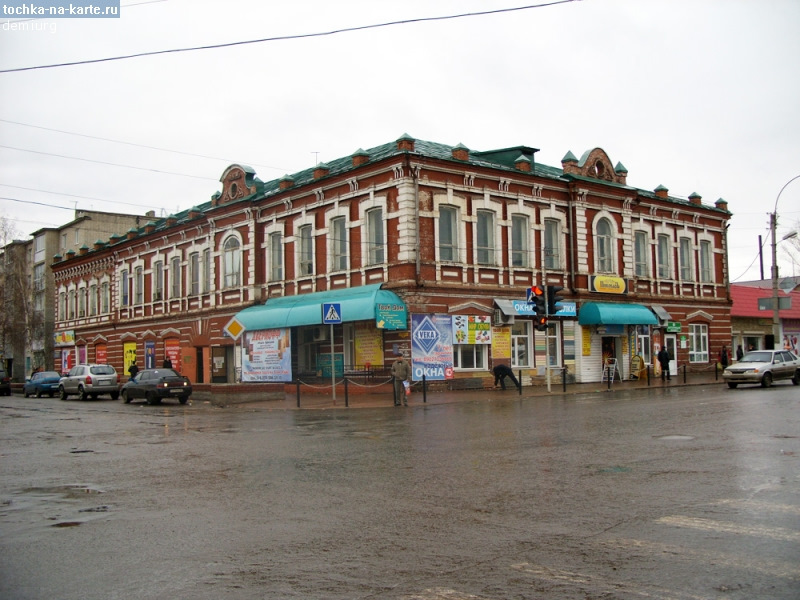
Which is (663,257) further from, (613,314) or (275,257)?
(275,257)

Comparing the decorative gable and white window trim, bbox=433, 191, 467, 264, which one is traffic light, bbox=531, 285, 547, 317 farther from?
the decorative gable

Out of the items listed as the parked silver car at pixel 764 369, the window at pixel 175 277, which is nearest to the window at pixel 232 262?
the window at pixel 175 277

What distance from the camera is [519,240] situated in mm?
35594

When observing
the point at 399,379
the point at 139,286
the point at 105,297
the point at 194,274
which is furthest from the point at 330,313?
the point at 105,297

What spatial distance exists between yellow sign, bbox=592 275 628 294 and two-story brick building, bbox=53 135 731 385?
0.22 feet

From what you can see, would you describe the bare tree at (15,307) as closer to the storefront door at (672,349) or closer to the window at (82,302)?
the window at (82,302)

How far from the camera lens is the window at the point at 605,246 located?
38719 mm

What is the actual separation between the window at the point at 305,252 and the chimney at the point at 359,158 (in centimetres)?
457

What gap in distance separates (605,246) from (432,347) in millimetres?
12301

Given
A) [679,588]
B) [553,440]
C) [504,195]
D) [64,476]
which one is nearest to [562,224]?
[504,195]

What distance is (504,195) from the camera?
114 feet

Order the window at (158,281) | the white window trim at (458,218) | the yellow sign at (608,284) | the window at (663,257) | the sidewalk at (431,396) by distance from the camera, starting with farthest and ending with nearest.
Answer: the window at (158,281) → the window at (663,257) → the yellow sign at (608,284) → the white window trim at (458,218) → the sidewalk at (431,396)

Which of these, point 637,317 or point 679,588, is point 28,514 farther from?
point 637,317

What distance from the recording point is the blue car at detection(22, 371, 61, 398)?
→ 41.6 meters
